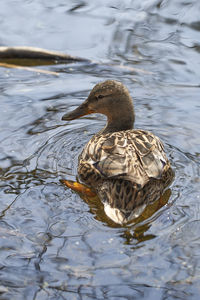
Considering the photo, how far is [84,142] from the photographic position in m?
6.47

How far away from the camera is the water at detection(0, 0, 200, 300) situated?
167 inches

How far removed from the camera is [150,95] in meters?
7.31

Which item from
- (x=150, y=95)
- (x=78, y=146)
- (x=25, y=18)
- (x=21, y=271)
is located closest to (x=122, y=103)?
(x=78, y=146)

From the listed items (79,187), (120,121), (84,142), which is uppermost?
(120,121)

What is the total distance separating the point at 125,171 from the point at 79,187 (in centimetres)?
80

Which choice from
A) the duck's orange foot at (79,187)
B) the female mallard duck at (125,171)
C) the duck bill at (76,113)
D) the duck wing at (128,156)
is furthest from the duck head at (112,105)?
the duck's orange foot at (79,187)

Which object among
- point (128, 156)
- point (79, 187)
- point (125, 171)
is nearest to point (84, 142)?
point (79, 187)

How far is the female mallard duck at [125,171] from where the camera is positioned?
16.1ft

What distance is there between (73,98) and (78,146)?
117 cm

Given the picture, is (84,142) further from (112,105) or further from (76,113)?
(112,105)

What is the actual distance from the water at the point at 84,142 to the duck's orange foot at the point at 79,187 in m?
0.11

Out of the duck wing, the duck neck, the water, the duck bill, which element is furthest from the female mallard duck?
the duck bill

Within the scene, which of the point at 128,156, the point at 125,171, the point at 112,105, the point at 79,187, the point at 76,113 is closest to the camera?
the point at 125,171

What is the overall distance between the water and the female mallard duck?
15cm
